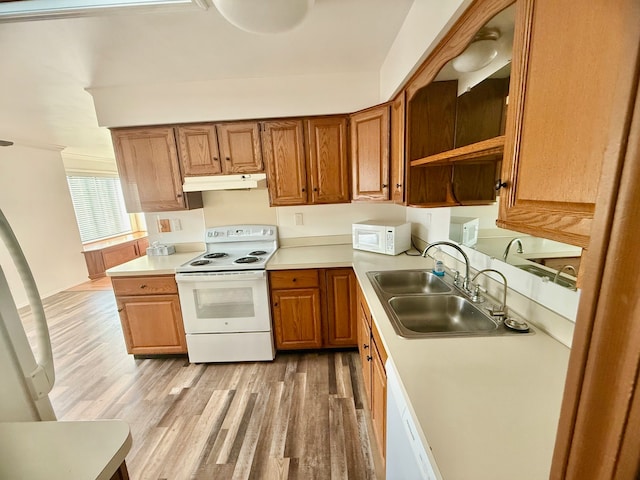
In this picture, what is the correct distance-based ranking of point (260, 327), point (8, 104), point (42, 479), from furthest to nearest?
1. point (8, 104)
2. point (260, 327)
3. point (42, 479)

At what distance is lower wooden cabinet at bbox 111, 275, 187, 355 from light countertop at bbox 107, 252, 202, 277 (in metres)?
0.05

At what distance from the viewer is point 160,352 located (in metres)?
2.46

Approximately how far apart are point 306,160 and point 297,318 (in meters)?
1.42

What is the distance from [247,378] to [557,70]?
8.27ft

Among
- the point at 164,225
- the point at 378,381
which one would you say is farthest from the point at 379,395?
the point at 164,225

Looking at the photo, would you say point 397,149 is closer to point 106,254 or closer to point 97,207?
point 106,254

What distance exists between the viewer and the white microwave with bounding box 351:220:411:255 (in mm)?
2266

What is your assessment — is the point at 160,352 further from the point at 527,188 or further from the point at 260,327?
the point at 527,188

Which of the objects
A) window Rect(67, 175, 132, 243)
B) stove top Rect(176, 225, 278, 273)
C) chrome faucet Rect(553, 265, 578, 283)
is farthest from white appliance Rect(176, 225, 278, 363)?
window Rect(67, 175, 132, 243)

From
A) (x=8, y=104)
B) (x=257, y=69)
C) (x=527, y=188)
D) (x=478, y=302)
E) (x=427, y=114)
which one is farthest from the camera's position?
(x=8, y=104)

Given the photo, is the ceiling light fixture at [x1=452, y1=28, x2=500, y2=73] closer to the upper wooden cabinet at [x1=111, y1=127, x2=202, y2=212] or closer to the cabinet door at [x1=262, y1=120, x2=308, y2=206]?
the cabinet door at [x1=262, y1=120, x2=308, y2=206]

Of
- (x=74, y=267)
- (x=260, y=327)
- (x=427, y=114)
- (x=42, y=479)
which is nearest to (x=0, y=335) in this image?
(x=42, y=479)

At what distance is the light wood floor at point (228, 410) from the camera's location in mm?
1528

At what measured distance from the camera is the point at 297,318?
237cm
